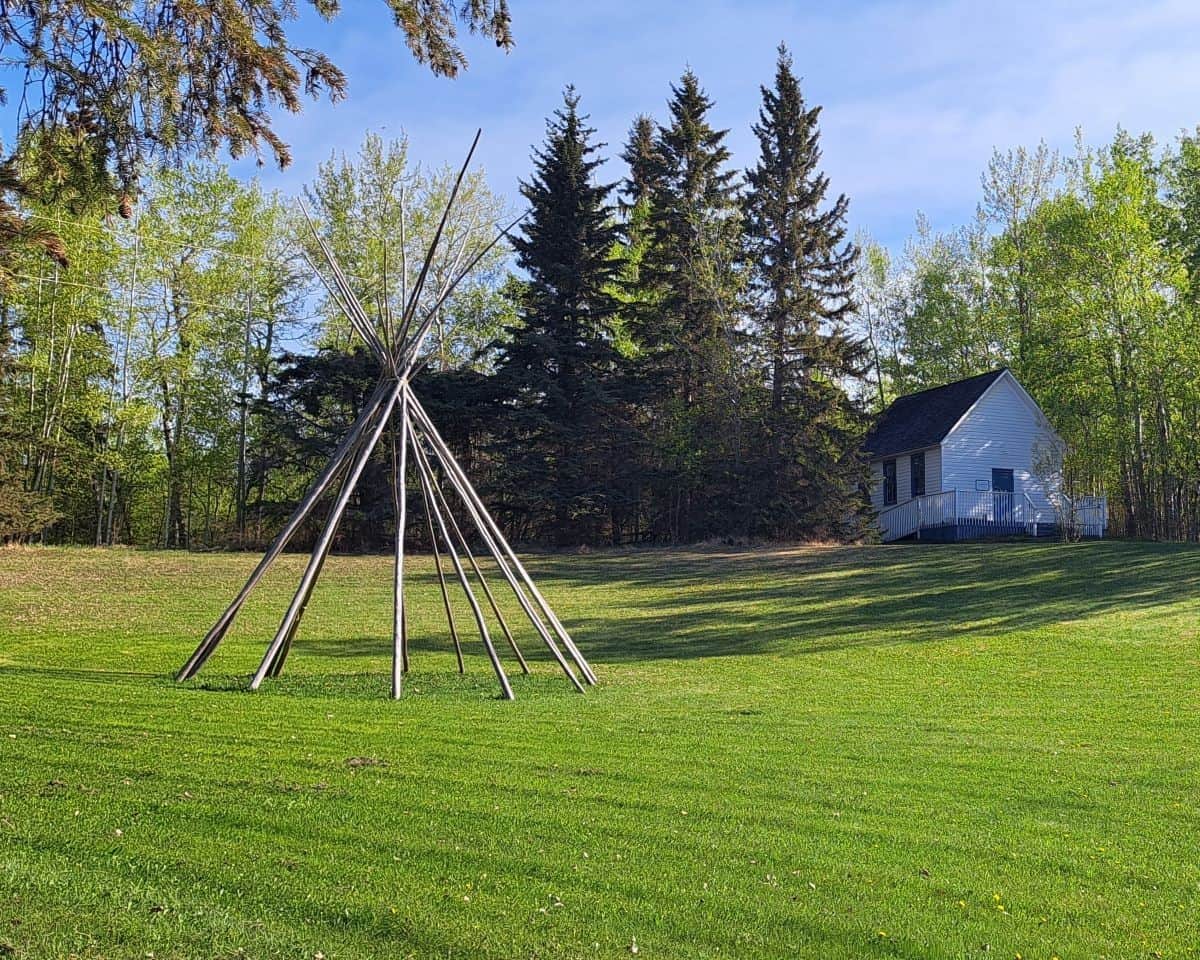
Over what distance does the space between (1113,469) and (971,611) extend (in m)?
12.7

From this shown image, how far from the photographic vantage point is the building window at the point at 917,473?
Result: 30.2 meters

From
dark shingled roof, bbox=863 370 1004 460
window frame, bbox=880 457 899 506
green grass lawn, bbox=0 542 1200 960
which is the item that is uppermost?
dark shingled roof, bbox=863 370 1004 460

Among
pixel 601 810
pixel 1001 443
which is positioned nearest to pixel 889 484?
pixel 1001 443

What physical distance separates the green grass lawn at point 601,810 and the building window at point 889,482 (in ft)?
57.9

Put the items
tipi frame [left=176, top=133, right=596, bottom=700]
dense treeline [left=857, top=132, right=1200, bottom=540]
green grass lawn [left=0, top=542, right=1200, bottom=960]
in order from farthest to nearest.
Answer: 1. dense treeline [left=857, top=132, right=1200, bottom=540]
2. tipi frame [left=176, top=133, right=596, bottom=700]
3. green grass lawn [left=0, top=542, right=1200, bottom=960]

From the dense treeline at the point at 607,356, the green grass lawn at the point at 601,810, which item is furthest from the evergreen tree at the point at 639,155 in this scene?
the green grass lawn at the point at 601,810

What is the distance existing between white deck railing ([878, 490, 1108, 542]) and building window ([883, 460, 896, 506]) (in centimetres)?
186

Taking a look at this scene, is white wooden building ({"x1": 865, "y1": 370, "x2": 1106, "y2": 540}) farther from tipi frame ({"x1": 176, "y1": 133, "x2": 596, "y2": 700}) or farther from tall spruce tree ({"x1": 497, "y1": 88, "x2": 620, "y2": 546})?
tipi frame ({"x1": 176, "y1": 133, "x2": 596, "y2": 700})

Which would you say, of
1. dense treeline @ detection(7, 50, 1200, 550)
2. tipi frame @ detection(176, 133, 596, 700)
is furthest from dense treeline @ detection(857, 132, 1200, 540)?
tipi frame @ detection(176, 133, 596, 700)

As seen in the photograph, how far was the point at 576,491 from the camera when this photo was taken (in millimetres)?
29031

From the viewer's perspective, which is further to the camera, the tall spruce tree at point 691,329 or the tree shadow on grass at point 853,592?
the tall spruce tree at point 691,329

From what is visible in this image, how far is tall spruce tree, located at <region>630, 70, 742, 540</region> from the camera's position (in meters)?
29.4

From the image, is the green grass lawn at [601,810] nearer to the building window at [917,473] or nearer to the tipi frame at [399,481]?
the tipi frame at [399,481]

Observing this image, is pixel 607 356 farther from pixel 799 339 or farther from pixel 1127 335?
pixel 1127 335
